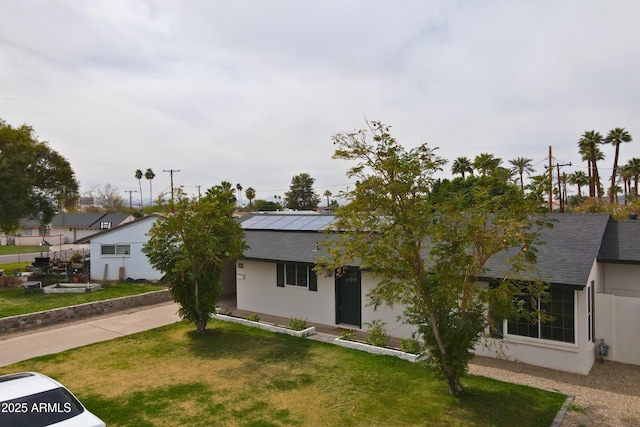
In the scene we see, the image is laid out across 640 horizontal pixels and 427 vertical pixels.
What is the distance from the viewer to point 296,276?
53.5 ft

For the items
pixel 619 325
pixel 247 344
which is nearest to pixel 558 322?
pixel 619 325

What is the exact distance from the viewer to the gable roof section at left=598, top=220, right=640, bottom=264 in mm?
11758

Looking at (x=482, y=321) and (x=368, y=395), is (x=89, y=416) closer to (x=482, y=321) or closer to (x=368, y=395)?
(x=368, y=395)

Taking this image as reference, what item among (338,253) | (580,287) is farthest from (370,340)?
(580,287)

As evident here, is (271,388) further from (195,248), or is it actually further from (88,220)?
(88,220)

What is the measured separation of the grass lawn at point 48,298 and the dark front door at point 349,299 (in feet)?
36.8

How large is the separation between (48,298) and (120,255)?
5.61 meters

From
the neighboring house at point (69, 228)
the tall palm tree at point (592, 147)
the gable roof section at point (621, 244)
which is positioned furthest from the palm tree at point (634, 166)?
the neighboring house at point (69, 228)

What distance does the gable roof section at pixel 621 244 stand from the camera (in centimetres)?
1176

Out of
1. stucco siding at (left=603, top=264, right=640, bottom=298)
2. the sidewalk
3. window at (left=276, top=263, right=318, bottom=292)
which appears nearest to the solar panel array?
window at (left=276, top=263, right=318, bottom=292)

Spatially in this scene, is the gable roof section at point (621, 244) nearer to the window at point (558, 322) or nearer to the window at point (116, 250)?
the window at point (558, 322)

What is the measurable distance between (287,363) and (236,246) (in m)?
4.69

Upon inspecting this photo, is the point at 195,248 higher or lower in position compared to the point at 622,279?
higher

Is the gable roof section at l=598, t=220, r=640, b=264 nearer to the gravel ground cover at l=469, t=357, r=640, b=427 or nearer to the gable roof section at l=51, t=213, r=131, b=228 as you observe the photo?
the gravel ground cover at l=469, t=357, r=640, b=427
